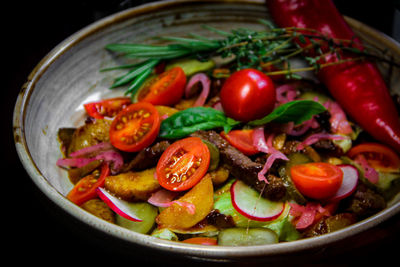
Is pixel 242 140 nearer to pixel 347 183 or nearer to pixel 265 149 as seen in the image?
pixel 265 149

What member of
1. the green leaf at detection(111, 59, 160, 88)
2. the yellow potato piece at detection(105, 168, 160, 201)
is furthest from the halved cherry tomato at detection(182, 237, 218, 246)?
the green leaf at detection(111, 59, 160, 88)

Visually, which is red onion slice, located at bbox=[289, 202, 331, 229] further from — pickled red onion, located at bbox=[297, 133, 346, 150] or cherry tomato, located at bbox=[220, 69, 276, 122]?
cherry tomato, located at bbox=[220, 69, 276, 122]

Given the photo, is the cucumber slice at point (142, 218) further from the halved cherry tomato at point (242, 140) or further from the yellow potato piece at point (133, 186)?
the halved cherry tomato at point (242, 140)

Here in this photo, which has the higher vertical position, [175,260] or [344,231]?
[344,231]

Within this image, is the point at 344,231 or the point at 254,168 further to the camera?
the point at 254,168

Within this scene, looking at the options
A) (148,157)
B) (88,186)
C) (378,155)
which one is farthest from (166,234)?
(378,155)

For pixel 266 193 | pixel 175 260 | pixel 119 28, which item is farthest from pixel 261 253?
pixel 119 28

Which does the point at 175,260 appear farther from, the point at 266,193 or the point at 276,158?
the point at 276,158
